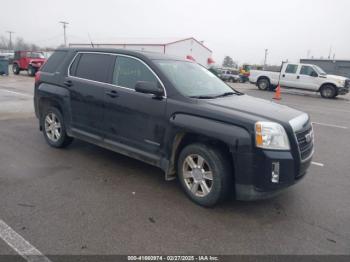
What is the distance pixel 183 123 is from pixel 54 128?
2.99 metres

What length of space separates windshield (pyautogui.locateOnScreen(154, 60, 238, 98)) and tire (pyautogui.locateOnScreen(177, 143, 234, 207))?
79 cm

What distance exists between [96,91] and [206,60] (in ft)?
133

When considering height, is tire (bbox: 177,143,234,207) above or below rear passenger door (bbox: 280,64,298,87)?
below

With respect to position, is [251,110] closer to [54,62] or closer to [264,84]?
[54,62]

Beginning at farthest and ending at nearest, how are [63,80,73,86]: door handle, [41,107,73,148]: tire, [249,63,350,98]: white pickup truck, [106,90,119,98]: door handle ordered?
[249,63,350,98]: white pickup truck, [41,107,73,148]: tire, [63,80,73,86]: door handle, [106,90,119,98]: door handle

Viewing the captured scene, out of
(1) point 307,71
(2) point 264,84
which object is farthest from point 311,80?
(2) point 264,84

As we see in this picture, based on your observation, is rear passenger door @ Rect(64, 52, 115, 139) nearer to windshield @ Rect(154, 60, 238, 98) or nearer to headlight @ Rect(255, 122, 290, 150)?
windshield @ Rect(154, 60, 238, 98)

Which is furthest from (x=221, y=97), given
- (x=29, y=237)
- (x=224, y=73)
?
(x=224, y=73)

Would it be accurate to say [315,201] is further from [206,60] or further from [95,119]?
[206,60]

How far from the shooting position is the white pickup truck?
715 inches

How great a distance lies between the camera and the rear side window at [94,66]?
4.56 metres

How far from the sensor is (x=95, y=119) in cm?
464

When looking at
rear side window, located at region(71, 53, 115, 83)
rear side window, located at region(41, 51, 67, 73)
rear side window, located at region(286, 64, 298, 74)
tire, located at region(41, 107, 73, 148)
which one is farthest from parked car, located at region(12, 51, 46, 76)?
rear side window, located at region(71, 53, 115, 83)

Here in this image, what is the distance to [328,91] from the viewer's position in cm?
1845
